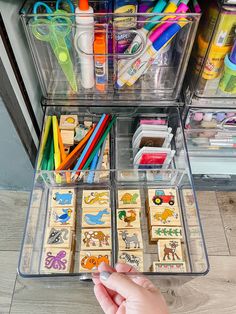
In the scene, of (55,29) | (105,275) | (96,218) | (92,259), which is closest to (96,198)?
(96,218)

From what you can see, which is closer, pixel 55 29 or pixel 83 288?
pixel 55 29

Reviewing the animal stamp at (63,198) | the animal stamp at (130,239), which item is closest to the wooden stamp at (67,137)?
the animal stamp at (63,198)

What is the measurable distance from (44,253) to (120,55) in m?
0.48

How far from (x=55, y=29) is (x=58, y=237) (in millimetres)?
472

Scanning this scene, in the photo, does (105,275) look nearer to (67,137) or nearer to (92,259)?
(92,259)

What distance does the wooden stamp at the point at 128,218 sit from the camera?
771 mm

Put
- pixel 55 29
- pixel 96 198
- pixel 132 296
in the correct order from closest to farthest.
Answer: pixel 132 296 < pixel 55 29 < pixel 96 198

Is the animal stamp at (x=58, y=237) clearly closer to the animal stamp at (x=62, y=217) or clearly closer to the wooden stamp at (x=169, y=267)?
the animal stamp at (x=62, y=217)

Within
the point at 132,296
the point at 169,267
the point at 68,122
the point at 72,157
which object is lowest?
the point at 132,296

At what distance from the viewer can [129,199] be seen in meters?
0.81

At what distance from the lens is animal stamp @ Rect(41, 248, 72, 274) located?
69 centimetres

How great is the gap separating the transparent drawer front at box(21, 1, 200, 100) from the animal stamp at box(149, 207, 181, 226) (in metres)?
0.30

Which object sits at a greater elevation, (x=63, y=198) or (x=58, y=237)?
(x=63, y=198)

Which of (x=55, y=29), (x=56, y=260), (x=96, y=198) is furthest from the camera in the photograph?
(x=96, y=198)
